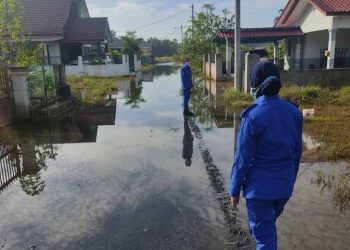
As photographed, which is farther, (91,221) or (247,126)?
(91,221)

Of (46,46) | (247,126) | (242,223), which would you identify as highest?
(46,46)

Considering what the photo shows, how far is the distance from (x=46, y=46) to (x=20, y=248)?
25.3 m

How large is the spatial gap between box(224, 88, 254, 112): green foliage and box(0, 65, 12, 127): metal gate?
22.5 feet

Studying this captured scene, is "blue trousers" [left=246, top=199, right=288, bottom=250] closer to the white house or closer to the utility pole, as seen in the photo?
the utility pole

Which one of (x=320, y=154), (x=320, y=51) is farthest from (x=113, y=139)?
(x=320, y=51)

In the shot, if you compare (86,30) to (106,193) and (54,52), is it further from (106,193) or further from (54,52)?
(106,193)

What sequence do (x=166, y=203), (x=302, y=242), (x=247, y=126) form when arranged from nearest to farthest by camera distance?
(x=247, y=126) → (x=302, y=242) → (x=166, y=203)

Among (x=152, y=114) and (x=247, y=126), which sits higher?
(x=247, y=126)

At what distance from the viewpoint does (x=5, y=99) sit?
31.6 feet

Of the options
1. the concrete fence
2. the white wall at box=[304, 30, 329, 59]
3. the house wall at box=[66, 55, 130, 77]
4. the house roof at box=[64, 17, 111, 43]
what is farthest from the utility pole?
the house roof at box=[64, 17, 111, 43]

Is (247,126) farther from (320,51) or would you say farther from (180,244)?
(320,51)

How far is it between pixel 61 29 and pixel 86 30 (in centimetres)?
234

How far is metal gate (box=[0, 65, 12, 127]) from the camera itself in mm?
9422

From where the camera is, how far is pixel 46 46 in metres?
26.3
